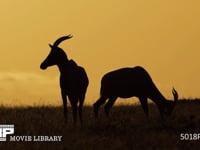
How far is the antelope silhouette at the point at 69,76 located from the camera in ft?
65.9

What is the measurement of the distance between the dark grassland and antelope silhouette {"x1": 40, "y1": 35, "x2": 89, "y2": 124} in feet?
2.49

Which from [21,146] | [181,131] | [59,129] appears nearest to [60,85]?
[59,129]

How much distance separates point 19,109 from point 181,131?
8004 millimetres

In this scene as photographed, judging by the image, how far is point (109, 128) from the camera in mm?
18531

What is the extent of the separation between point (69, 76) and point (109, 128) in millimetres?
2487

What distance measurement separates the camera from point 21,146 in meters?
15.1

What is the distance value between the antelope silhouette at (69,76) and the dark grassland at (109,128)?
0.76m

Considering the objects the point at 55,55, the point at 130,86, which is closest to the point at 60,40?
the point at 55,55

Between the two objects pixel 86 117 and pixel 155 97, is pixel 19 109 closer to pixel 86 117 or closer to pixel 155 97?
pixel 86 117
